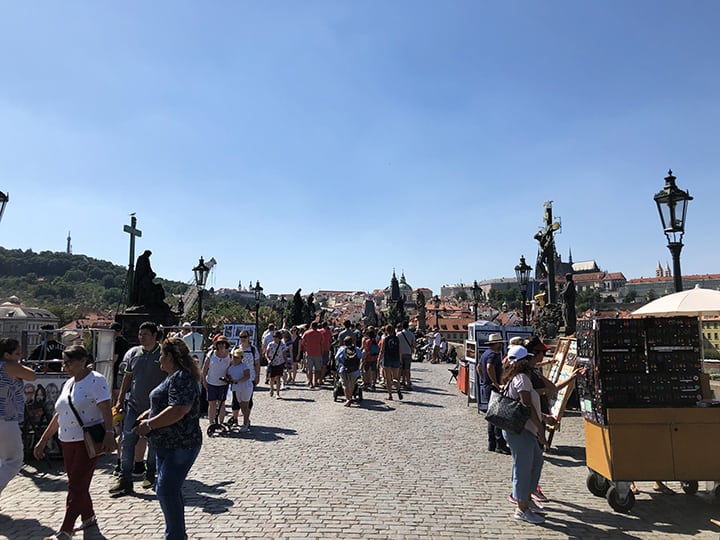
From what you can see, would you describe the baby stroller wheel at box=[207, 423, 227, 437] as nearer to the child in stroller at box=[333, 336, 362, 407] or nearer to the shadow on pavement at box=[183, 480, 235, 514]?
the shadow on pavement at box=[183, 480, 235, 514]

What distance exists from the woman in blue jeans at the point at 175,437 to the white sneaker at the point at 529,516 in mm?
3102

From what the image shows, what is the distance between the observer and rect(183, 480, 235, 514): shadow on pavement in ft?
16.6

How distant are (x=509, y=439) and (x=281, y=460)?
332 centimetres

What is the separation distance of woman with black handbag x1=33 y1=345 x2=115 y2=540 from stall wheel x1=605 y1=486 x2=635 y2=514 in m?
4.92

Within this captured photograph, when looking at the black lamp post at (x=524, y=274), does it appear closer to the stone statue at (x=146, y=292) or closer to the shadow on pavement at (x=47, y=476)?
the stone statue at (x=146, y=292)

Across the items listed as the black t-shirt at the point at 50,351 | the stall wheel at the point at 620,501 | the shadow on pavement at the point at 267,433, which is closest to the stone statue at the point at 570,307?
the shadow on pavement at the point at 267,433

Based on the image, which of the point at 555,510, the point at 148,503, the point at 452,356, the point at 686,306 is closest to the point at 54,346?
the point at 148,503

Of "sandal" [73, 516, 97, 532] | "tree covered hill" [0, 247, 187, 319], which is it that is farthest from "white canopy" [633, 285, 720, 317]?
"tree covered hill" [0, 247, 187, 319]

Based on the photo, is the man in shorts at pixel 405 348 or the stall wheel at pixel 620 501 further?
the man in shorts at pixel 405 348

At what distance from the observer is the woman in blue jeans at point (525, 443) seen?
→ 491cm

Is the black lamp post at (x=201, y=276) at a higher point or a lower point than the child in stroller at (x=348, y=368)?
higher

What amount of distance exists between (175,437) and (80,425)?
1.12 m

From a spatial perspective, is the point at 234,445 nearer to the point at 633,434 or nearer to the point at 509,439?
the point at 509,439

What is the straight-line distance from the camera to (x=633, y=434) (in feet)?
17.2
